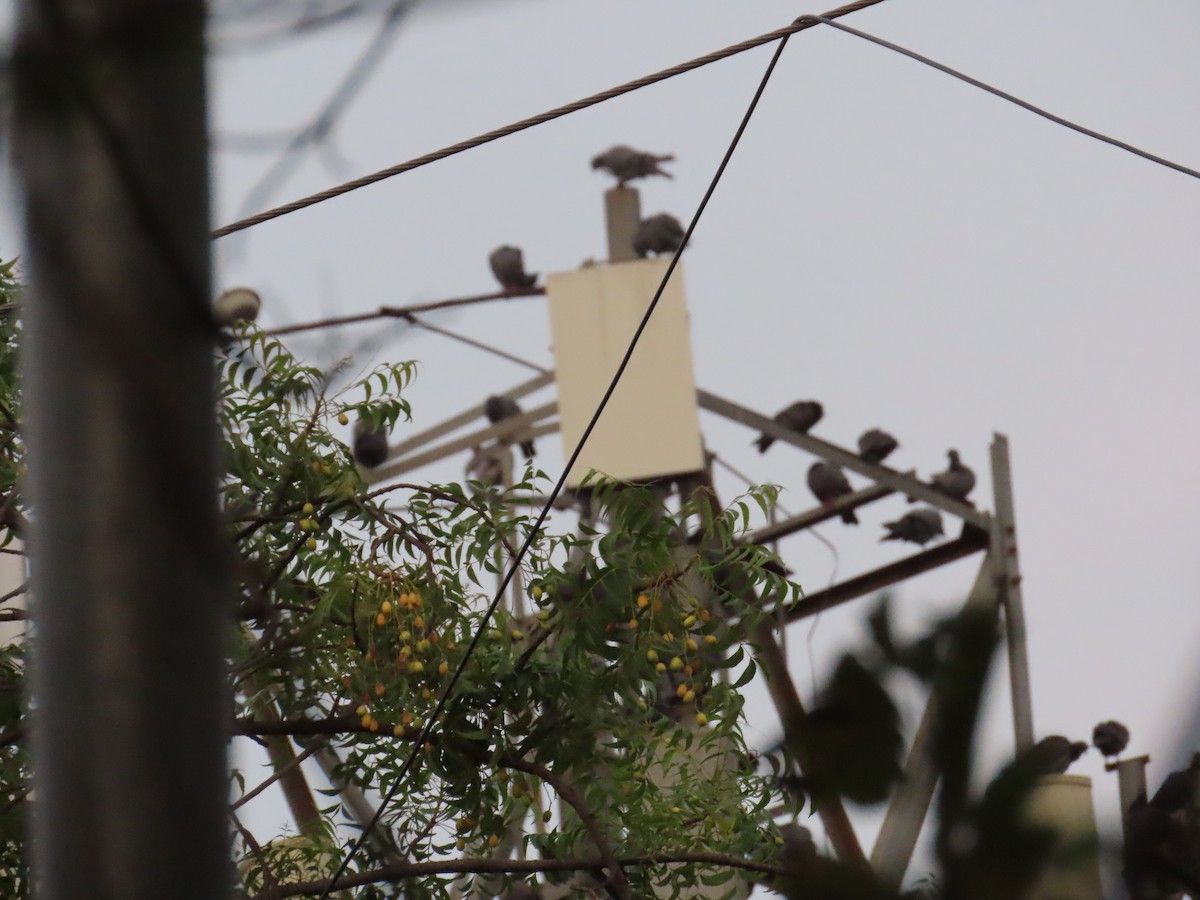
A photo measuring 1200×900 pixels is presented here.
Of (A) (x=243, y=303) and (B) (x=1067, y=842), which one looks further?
(A) (x=243, y=303)

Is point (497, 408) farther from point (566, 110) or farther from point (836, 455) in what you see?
point (566, 110)

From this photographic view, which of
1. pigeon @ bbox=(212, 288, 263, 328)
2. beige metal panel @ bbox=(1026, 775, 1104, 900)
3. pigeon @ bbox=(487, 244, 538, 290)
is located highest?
pigeon @ bbox=(487, 244, 538, 290)

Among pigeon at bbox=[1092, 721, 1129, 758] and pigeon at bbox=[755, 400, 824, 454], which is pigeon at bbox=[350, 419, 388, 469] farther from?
pigeon at bbox=[1092, 721, 1129, 758]

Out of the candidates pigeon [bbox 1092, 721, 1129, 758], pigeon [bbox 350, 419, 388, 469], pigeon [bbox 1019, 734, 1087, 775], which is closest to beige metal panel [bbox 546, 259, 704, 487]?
pigeon [bbox 350, 419, 388, 469]

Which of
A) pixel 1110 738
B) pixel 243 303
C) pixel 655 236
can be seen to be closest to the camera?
pixel 1110 738

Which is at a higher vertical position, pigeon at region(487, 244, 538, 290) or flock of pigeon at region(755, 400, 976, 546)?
pigeon at region(487, 244, 538, 290)

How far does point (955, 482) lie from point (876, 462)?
612mm

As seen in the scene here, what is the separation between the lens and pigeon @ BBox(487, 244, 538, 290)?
9.78m

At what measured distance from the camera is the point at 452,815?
13.1 feet

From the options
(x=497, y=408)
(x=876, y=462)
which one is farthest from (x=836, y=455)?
(x=497, y=408)

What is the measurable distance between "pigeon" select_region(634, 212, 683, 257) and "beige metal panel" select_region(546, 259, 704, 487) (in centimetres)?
17

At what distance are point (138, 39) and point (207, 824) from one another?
18.0 inches

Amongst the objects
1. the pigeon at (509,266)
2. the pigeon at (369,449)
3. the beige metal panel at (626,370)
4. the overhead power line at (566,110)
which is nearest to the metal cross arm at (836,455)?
the beige metal panel at (626,370)

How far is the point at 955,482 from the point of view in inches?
307
